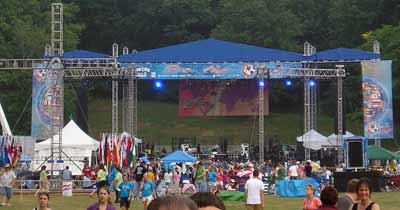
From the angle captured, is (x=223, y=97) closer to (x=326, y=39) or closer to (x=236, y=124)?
(x=236, y=124)

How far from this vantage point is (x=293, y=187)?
29969 millimetres

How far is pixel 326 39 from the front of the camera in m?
80.9

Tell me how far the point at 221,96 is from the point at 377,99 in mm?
8594

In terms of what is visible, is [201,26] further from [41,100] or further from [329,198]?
[329,198]

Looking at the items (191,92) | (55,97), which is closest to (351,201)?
(55,97)

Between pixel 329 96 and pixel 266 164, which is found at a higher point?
pixel 329 96

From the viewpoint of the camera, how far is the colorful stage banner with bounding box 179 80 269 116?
4342 cm

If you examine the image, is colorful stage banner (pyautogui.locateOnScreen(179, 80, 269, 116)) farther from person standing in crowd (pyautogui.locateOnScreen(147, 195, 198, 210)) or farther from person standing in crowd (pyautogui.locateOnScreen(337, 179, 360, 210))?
person standing in crowd (pyautogui.locateOnScreen(147, 195, 198, 210))

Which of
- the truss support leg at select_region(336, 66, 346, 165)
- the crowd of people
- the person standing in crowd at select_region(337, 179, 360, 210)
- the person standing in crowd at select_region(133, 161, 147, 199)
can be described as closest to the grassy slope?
the truss support leg at select_region(336, 66, 346, 165)

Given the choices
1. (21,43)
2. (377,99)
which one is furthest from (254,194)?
(21,43)

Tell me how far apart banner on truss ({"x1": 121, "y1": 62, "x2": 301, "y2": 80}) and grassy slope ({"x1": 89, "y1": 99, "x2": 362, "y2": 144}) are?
29.4 meters

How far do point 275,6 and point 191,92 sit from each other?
119ft

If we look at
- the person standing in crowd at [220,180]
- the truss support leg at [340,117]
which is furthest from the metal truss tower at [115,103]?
the truss support leg at [340,117]

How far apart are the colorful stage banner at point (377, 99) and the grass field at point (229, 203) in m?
8.45
